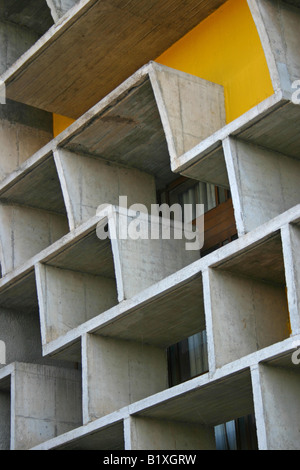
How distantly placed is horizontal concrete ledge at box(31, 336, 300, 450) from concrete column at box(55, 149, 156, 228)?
4.38m

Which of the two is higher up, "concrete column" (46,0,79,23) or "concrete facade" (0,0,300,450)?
"concrete column" (46,0,79,23)

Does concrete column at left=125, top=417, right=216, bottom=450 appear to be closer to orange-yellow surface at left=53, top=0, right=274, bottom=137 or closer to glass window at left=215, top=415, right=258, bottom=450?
glass window at left=215, top=415, right=258, bottom=450

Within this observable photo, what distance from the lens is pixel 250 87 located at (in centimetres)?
1803

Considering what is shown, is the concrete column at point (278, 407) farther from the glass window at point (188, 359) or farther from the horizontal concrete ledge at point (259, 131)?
the glass window at point (188, 359)

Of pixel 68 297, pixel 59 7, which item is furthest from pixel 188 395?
pixel 59 7

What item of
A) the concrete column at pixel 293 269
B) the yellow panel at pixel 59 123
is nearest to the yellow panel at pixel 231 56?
the concrete column at pixel 293 269

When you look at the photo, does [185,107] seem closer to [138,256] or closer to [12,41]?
[138,256]

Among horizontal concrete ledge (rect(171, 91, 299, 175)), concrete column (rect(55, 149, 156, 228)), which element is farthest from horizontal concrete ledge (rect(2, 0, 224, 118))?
horizontal concrete ledge (rect(171, 91, 299, 175))

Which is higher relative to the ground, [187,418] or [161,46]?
[161,46]

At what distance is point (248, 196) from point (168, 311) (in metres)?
3.10

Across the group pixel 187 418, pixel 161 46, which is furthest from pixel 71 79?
pixel 187 418

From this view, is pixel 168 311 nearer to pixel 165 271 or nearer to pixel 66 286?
pixel 165 271

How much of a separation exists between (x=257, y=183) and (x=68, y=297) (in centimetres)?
611

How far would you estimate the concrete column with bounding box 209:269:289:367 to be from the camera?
644 inches
